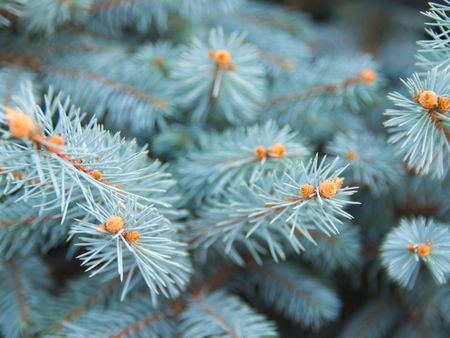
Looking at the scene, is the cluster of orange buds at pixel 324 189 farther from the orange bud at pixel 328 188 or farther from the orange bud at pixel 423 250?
the orange bud at pixel 423 250

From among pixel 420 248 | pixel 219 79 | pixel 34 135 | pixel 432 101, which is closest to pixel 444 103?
pixel 432 101

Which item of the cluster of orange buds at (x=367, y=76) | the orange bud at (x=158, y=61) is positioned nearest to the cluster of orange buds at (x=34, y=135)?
the orange bud at (x=158, y=61)

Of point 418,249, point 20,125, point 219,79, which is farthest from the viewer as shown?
point 219,79

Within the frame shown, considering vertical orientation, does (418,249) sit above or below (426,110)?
below

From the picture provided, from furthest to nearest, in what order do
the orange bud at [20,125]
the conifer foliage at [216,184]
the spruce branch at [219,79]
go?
1. the spruce branch at [219,79]
2. the conifer foliage at [216,184]
3. the orange bud at [20,125]

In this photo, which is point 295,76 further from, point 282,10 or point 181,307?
point 181,307

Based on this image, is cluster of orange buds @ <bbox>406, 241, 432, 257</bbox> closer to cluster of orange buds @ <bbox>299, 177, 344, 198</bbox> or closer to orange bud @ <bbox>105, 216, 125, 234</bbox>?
cluster of orange buds @ <bbox>299, 177, 344, 198</bbox>

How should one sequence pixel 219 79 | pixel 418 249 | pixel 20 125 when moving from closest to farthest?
1. pixel 20 125
2. pixel 418 249
3. pixel 219 79

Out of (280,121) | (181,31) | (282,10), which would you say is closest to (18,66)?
(181,31)

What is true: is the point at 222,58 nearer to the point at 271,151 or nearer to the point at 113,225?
the point at 271,151
